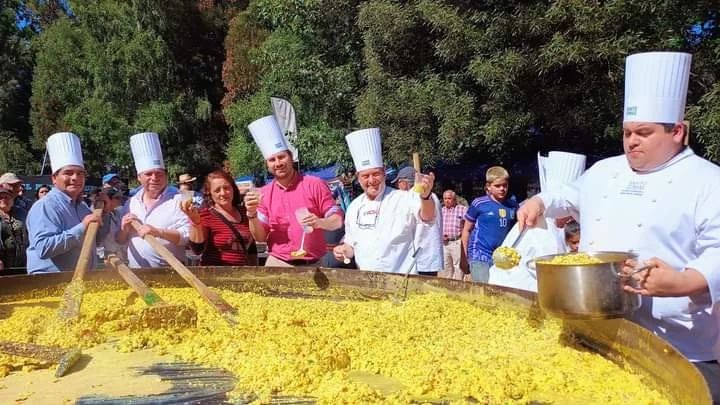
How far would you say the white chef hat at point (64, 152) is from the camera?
12.9 ft

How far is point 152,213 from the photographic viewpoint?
403 centimetres

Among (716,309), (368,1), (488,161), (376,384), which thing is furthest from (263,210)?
(488,161)

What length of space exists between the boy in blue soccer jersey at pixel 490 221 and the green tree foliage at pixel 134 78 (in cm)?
1669

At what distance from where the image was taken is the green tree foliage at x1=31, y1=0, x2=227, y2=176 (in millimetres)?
20641

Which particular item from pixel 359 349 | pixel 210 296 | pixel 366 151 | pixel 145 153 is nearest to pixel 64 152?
pixel 145 153

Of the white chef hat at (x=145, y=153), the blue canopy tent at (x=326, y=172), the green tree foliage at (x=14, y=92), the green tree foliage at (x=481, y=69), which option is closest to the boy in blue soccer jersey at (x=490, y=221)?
the white chef hat at (x=145, y=153)

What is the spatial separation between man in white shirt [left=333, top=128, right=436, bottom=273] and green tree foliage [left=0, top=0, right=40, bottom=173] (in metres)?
24.1

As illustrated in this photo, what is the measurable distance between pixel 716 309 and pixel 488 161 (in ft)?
36.8

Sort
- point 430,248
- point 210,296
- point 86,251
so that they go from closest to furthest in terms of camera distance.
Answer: point 210,296 < point 86,251 < point 430,248

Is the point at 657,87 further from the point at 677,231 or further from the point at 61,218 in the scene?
the point at 61,218

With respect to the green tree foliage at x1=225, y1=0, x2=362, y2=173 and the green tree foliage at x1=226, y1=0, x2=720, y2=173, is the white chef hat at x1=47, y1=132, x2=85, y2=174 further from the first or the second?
the green tree foliage at x1=225, y1=0, x2=362, y2=173

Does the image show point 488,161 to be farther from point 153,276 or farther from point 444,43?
point 153,276

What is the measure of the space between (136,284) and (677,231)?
272cm

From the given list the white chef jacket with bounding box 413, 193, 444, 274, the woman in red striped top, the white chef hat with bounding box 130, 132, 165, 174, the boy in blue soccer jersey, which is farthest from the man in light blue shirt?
the boy in blue soccer jersey
